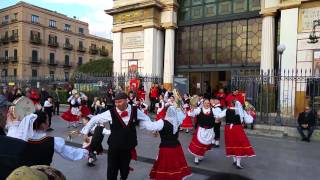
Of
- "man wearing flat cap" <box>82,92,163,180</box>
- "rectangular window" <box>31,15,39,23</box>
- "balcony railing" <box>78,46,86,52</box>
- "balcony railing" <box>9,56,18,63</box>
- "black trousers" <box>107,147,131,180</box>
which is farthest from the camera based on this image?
"balcony railing" <box>78,46,86,52</box>

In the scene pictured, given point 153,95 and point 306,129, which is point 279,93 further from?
point 153,95

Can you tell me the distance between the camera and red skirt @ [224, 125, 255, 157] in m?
8.08

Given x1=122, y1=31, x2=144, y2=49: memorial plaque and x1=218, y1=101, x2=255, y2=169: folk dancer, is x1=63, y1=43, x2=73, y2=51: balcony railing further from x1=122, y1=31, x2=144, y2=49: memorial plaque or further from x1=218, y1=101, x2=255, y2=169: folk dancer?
x1=218, y1=101, x2=255, y2=169: folk dancer

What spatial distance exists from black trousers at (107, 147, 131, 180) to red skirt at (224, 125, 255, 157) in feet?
10.4

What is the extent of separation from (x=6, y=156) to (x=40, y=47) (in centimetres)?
5565

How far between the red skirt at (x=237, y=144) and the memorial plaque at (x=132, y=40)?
1489 centimetres

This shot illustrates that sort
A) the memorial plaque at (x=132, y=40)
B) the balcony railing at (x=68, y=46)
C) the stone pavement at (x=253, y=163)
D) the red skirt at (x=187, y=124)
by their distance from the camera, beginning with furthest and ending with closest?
the balcony railing at (x=68, y=46)
the memorial plaque at (x=132, y=40)
the red skirt at (x=187, y=124)
the stone pavement at (x=253, y=163)

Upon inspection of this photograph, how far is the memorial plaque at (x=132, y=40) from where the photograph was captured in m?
22.4

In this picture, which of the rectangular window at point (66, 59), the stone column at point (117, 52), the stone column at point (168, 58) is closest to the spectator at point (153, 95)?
the stone column at point (168, 58)

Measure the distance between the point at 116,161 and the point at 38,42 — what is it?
171 feet

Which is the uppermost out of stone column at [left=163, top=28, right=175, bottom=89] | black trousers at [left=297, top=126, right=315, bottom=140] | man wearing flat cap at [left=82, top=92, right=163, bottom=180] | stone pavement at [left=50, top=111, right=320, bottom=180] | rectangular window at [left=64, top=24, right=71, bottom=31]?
rectangular window at [left=64, top=24, right=71, bottom=31]

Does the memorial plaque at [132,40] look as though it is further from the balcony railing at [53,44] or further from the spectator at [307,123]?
the balcony railing at [53,44]

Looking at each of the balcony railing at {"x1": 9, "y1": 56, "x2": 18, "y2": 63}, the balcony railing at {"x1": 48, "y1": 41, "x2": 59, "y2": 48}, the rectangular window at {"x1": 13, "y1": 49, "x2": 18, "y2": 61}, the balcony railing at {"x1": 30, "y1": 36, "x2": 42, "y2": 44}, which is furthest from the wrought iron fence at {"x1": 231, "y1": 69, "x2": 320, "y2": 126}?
the balcony railing at {"x1": 48, "y1": 41, "x2": 59, "y2": 48}

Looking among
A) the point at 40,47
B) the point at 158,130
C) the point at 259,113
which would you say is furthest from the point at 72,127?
the point at 40,47
